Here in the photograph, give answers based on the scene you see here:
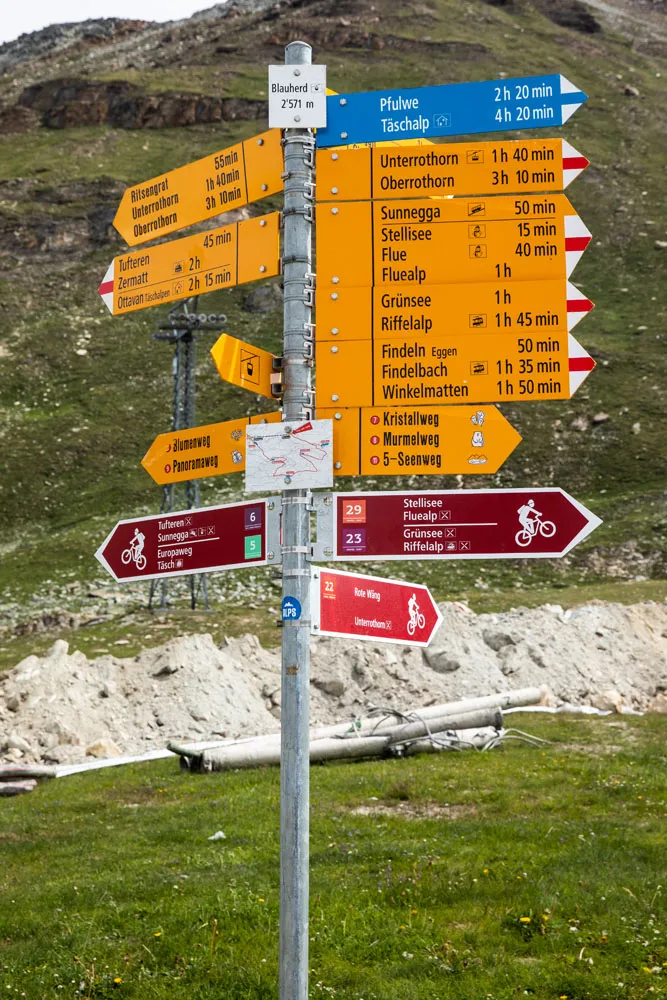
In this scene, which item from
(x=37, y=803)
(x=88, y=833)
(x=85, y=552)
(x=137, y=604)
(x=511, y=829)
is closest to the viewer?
(x=511, y=829)

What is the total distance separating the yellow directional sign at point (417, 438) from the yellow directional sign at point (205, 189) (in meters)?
1.44

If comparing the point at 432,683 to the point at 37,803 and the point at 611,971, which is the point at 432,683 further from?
the point at 611,971

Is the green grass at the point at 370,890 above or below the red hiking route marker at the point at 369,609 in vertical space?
below

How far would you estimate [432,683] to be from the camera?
24.4 metres

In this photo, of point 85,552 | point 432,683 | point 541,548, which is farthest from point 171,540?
point 85,552

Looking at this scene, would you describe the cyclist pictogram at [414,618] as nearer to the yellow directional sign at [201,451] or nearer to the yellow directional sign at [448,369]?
the yellow directional sign at [448,369]

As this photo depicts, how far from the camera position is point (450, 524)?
5988mm

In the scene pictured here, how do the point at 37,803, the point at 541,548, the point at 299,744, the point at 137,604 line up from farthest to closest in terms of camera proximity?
1. the point at 137,604
2. the point at 37,803
3. the point at 541,548
4. the point at 299,744

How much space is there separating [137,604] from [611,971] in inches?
1469

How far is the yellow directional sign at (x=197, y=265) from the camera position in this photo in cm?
678

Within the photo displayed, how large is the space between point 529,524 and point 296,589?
1.28 m

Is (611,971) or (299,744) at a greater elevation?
(299,744)

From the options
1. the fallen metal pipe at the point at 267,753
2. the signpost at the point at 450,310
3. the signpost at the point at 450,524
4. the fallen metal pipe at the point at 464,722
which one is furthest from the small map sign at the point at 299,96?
the fallen metal pipe at the point at 464,722

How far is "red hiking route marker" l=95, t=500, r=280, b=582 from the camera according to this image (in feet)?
20.0
